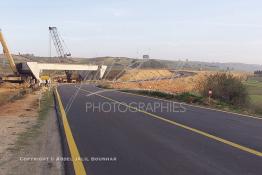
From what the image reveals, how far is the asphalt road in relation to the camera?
8219mm

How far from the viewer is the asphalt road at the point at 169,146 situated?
822 cm

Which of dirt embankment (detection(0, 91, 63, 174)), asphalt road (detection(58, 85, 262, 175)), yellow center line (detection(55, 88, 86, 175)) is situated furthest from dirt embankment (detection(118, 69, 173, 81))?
yellow center line (detection(55, 88, 86, 175))

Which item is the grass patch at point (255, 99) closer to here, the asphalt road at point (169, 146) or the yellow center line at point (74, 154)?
the asphalt road at point (169, 146)

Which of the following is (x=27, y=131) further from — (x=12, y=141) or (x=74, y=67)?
(x=74, y=67)

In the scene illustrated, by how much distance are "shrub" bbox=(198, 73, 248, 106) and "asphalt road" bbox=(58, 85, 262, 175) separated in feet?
66.5

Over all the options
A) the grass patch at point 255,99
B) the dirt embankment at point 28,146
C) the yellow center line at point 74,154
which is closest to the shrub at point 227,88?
the grass patch at point 255,99

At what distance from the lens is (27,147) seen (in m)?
11.0

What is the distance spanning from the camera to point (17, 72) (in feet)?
298

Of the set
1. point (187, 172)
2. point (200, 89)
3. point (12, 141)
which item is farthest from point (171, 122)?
point (200, 89)

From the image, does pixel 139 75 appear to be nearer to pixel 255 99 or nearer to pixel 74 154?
pixel 255 99

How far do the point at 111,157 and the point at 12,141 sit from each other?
13.4ft

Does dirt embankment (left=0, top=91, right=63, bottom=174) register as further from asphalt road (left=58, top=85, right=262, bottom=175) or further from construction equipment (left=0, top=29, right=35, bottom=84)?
construction equipment (left=0, top=29, right=35, bottom=84)

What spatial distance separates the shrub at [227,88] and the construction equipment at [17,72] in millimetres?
50074

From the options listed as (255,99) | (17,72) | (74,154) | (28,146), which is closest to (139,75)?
(17,72)
